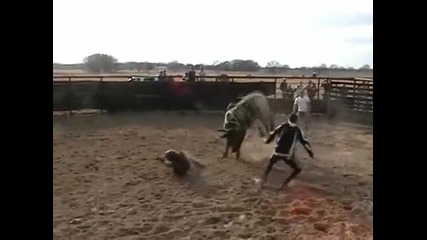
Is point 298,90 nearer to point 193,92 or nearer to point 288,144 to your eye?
point 288,144

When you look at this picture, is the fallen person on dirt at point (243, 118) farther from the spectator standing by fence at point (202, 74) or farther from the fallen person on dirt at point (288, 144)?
the spectator standing by fence at point (202, 74)

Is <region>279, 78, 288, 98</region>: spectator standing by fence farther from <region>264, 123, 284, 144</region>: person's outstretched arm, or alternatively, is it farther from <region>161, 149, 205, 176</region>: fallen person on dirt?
<region>161, 149, 205, 176</region>: fallen person on dirt

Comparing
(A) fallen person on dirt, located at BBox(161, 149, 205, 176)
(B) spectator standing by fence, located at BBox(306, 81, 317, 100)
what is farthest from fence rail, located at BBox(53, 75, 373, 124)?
(A) fallen person on dirt, located at BBox(161, 149, 205, 176)

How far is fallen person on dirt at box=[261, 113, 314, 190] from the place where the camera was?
1.40m

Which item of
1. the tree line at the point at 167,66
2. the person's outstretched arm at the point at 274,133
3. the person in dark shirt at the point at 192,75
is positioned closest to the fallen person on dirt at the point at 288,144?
the person's outstretched arm at the point at 274,133

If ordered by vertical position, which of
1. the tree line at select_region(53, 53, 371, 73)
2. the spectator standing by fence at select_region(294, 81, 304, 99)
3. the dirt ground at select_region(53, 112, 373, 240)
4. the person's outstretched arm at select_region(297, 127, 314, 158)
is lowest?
the dirt ground at select_region(53, 112, 373, 240)

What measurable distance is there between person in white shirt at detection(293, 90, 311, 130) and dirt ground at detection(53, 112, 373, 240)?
0.13 ft

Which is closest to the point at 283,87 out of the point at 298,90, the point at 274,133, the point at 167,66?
the point at 298,90

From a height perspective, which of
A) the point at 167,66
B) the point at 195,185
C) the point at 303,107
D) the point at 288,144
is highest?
the point at 167,66

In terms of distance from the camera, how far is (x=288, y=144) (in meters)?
1.43

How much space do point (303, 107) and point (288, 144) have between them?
127 mm

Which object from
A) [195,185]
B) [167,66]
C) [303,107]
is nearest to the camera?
[167,66]
